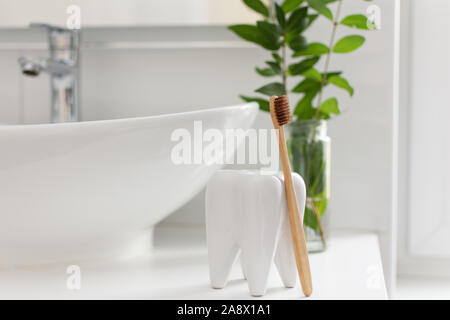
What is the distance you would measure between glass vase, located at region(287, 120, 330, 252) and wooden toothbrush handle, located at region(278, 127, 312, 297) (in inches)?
8.5

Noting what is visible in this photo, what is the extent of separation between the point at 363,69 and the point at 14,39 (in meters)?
0.65

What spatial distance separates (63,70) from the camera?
3.05ft

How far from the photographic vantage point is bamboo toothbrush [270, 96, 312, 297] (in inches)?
19.6

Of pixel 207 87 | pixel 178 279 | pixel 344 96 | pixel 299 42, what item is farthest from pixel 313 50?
pixel 178 279

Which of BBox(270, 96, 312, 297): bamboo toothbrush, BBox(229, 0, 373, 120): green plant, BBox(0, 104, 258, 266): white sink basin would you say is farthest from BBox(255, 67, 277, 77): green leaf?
BBox(270, 96, 312, 297): bamboo toothbrush

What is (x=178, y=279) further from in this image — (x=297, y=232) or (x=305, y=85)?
(x=305, y=85)

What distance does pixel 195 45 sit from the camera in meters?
0.97

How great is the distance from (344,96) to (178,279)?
1.46ft

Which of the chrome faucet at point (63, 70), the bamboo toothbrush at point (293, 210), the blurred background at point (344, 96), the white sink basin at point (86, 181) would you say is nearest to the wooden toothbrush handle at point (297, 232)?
the bamboo toothbrush at point (293, 210)

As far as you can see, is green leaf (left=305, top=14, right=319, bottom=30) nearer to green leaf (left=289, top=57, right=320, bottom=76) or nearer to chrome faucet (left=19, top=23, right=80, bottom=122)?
green leaf (left=289, top=57, right=320, bottom=76)

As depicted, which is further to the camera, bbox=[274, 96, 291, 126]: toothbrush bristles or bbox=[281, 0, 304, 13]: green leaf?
bbox=[281, 0, 304, 13]: green leaf

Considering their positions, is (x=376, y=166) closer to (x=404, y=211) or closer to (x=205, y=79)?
(x=404, y=211)
